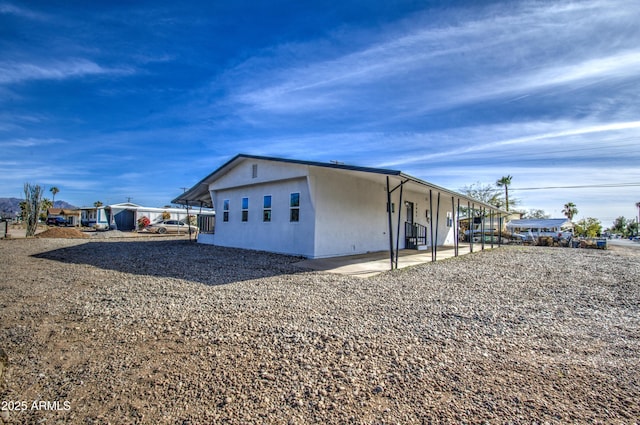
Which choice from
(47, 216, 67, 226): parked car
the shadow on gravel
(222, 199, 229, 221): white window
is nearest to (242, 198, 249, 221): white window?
(222, 199, 229, 221): white window

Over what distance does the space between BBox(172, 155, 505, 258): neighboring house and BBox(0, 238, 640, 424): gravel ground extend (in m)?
4.16

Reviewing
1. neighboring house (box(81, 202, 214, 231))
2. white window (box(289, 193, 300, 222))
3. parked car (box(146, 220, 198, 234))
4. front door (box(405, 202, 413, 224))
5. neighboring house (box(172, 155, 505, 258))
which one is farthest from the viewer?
neighboring house (box(81, 202, 214, 231))

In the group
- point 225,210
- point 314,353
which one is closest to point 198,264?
point 225,210

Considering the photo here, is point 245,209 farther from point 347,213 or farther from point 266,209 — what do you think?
point 347,213

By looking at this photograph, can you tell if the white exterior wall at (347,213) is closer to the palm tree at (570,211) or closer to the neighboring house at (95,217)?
the neighboring house at (95,217)

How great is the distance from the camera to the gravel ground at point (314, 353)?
7.36 ft

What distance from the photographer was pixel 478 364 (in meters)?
2.97

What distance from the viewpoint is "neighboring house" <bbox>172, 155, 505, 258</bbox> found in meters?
10.5

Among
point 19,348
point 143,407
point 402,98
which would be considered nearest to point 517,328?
point 143,407

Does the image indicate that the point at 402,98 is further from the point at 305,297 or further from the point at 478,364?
the point at 478,364

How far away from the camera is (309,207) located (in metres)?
10.6

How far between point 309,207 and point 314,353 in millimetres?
7578

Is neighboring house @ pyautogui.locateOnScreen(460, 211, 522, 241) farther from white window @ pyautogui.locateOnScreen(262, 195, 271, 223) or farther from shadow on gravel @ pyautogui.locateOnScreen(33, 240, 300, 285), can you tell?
shadow on gravel @ pyautogui.locateOnScreen(33, 240, 300, 285)

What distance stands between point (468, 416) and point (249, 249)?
1166 cm
